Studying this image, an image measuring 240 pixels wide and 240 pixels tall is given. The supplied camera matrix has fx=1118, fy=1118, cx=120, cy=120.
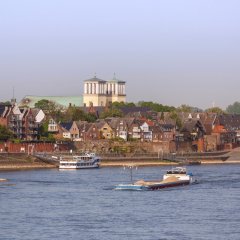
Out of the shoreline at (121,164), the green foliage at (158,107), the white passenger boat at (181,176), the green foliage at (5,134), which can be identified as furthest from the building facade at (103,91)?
the white passenger boat at (181,176)

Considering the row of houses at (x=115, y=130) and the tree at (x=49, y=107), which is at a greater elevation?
the tree at (x=49, y=107)

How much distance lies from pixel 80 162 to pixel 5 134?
43.2 feet

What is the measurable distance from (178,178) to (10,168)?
76.5 feet

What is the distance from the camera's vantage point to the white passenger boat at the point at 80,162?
101125 mm

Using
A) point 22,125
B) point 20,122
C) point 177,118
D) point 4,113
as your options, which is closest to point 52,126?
point 22,125

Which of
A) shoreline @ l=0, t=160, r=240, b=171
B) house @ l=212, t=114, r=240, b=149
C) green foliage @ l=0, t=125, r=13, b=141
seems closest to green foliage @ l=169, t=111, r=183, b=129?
house @ l=212, t=114, r=240, b=149

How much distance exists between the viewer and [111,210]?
57.4 metres

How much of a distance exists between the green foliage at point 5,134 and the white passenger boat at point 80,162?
31.9 feet

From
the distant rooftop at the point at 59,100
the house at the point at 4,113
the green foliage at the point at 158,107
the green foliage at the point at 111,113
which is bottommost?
the house at the point at 4,113

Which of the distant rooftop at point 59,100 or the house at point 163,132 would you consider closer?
the house at point 163,132

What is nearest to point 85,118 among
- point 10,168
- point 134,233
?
point 10,168

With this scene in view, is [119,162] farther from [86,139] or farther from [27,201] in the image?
[27,201]

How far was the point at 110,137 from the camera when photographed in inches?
4941

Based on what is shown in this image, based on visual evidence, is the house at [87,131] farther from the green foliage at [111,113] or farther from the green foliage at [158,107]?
the green foliage at [158,107]
